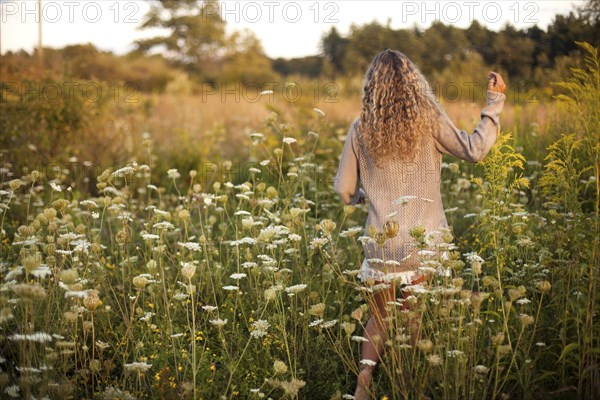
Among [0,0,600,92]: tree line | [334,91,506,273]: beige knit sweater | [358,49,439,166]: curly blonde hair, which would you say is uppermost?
[0,0,600,92]: tree line

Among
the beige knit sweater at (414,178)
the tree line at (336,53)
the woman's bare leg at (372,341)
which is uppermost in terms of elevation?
the tree line at (336,53)

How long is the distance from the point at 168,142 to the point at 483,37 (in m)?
4.84

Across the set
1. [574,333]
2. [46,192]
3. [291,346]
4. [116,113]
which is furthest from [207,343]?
[116,113]

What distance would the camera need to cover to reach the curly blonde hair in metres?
3.20

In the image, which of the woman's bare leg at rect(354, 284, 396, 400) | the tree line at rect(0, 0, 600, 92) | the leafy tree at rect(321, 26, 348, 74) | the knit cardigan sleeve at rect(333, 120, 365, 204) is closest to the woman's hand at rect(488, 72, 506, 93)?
the knit cardigan sleeve at rect(333, 120, 365, 204)

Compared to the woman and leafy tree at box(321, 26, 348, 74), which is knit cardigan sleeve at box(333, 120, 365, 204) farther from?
leafy tree at box(321, 26, 348, 74)

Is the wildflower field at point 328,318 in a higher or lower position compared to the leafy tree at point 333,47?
lower

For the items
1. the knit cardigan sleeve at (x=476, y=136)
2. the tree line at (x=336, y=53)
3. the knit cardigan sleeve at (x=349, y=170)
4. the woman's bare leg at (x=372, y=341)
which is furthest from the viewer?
the tree line at (x=336, y=53)

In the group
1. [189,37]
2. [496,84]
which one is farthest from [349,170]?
[189,37]

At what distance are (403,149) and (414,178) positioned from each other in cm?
17

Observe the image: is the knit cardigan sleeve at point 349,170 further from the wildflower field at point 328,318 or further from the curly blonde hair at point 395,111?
the wildflower field at point 328,318

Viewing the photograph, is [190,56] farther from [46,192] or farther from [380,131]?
[380,131]

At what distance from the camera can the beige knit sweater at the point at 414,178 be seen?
3.20 metres

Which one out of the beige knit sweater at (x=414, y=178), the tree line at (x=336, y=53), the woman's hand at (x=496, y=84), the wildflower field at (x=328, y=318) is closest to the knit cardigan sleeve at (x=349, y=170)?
the beige knit sweater at (x=414, y=178)
